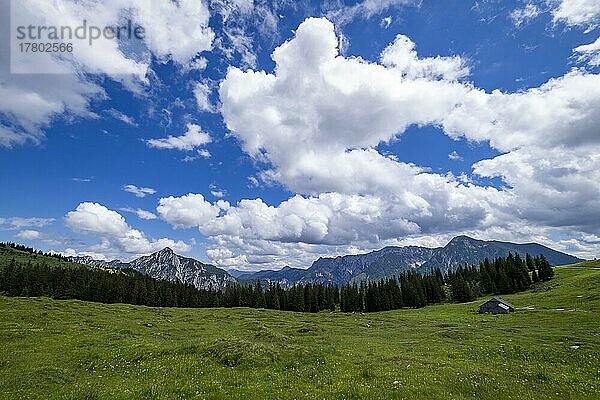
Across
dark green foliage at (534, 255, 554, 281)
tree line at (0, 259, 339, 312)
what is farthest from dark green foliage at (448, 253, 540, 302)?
tree line at (0, 259, 339, 312)

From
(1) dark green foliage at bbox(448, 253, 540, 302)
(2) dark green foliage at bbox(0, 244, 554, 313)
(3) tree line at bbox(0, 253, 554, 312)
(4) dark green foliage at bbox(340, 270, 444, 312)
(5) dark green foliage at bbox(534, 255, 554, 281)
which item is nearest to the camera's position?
(3) tree line at bbox(0, 253, 554, 312)

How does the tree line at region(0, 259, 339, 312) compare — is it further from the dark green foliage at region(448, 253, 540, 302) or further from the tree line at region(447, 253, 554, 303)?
the tree line at region(447, 253, 554, 303)

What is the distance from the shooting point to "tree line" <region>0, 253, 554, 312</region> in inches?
5463

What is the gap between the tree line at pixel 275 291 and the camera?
455 ft

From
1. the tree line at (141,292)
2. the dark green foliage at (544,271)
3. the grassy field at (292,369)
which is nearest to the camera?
the grassy field at (292,369)

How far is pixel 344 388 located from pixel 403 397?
3.62m

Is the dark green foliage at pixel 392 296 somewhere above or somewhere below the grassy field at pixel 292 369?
below

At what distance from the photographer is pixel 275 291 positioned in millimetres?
156125

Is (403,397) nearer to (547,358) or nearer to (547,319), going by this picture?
(547,358)

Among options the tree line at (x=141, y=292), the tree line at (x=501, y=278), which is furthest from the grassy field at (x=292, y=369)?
the tree line at (x=501, y=278)

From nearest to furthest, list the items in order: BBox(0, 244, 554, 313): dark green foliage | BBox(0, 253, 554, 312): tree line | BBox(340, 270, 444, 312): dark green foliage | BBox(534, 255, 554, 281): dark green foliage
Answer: BBox(0, 253, 554, 312): tree line < BBox(0, 244, 554, 313): dark green foliage < BBox(340, 270, 444, 312): dark green foliage < BBox(534, 255, 554, 281): dark green foliage

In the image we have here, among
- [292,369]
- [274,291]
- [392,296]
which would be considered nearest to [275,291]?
[274,291]

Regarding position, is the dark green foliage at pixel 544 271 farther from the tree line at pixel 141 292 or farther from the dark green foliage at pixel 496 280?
the tree line at pixel 141 292

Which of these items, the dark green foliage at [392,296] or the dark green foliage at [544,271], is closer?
the dark green foliage at [392,296]
